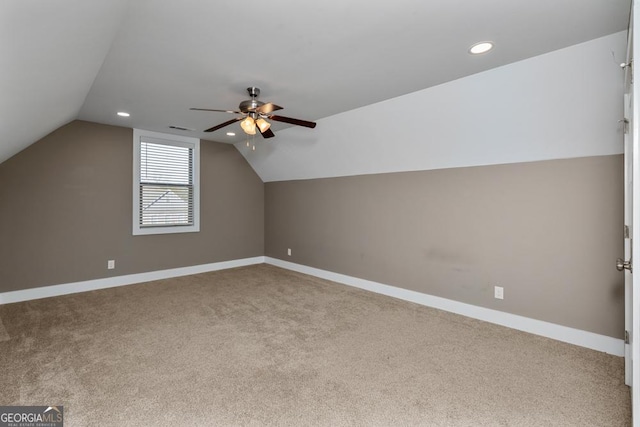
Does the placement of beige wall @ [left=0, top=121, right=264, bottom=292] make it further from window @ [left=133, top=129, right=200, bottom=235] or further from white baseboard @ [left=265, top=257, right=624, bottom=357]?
white baseboard @ [left=265, top=257, right=624, bottom=357]

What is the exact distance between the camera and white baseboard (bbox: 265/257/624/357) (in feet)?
8.52

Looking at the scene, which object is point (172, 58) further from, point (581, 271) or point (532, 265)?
point (581, 271)

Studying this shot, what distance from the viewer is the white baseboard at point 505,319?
8.52 ft

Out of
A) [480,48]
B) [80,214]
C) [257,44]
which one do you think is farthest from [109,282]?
[480,48]

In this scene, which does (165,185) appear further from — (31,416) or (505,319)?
(505,319)

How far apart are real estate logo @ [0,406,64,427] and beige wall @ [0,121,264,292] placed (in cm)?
282

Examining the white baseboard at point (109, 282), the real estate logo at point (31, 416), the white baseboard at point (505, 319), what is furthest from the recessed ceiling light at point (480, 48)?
the white baseboard at point (109, 282)

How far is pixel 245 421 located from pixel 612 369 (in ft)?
8.62

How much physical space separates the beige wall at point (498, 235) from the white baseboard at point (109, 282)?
2.09m

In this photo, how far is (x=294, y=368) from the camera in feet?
7.57

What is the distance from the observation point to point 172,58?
2.43m

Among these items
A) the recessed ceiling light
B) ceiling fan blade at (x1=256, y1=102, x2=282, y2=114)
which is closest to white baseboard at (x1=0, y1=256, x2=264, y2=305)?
ceiling fan blade at (x1=256, y1=102, x2=282, y2=114)

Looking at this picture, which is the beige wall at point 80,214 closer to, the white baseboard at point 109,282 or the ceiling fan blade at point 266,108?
the white baseboard at point 109,282

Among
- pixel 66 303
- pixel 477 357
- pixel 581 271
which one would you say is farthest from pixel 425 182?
pixel 66 303
